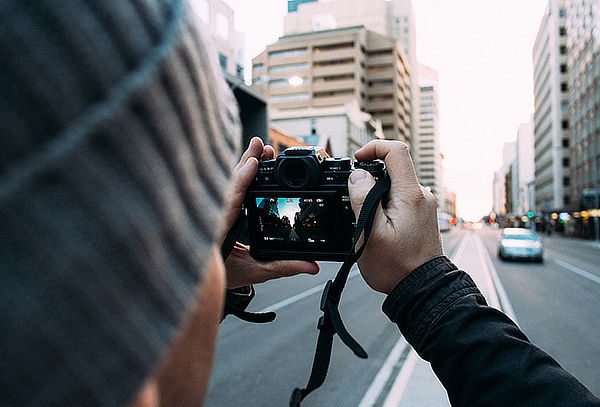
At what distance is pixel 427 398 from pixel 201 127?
15.2 ft

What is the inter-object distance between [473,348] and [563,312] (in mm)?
9440

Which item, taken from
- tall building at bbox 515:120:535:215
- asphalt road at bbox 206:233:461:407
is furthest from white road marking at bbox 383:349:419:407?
tall building at bbox 515:120:535:215

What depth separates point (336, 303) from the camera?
4.25 ft

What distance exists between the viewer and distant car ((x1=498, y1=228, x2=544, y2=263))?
20.2 metres

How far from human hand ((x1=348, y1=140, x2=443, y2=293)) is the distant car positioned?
21.2 metres

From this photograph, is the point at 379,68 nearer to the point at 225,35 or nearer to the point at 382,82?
the point at 382,82

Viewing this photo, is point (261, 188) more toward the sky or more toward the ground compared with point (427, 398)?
more toward the sky

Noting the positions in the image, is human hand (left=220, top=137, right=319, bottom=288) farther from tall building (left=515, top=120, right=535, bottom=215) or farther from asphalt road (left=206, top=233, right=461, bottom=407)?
tall building (left=515, top=120, right=535, bottom=215)

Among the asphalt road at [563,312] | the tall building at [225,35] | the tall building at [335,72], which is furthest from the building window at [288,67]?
the asphalt road at [563,312]

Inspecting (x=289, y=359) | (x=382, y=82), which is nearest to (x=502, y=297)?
(x=289, y=359)

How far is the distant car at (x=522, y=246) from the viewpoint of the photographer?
2016 cm

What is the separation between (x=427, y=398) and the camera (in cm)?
448

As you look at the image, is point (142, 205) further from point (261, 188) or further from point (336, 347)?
point (336, 347)

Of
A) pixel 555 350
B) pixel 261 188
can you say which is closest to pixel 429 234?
pixel 261 188
